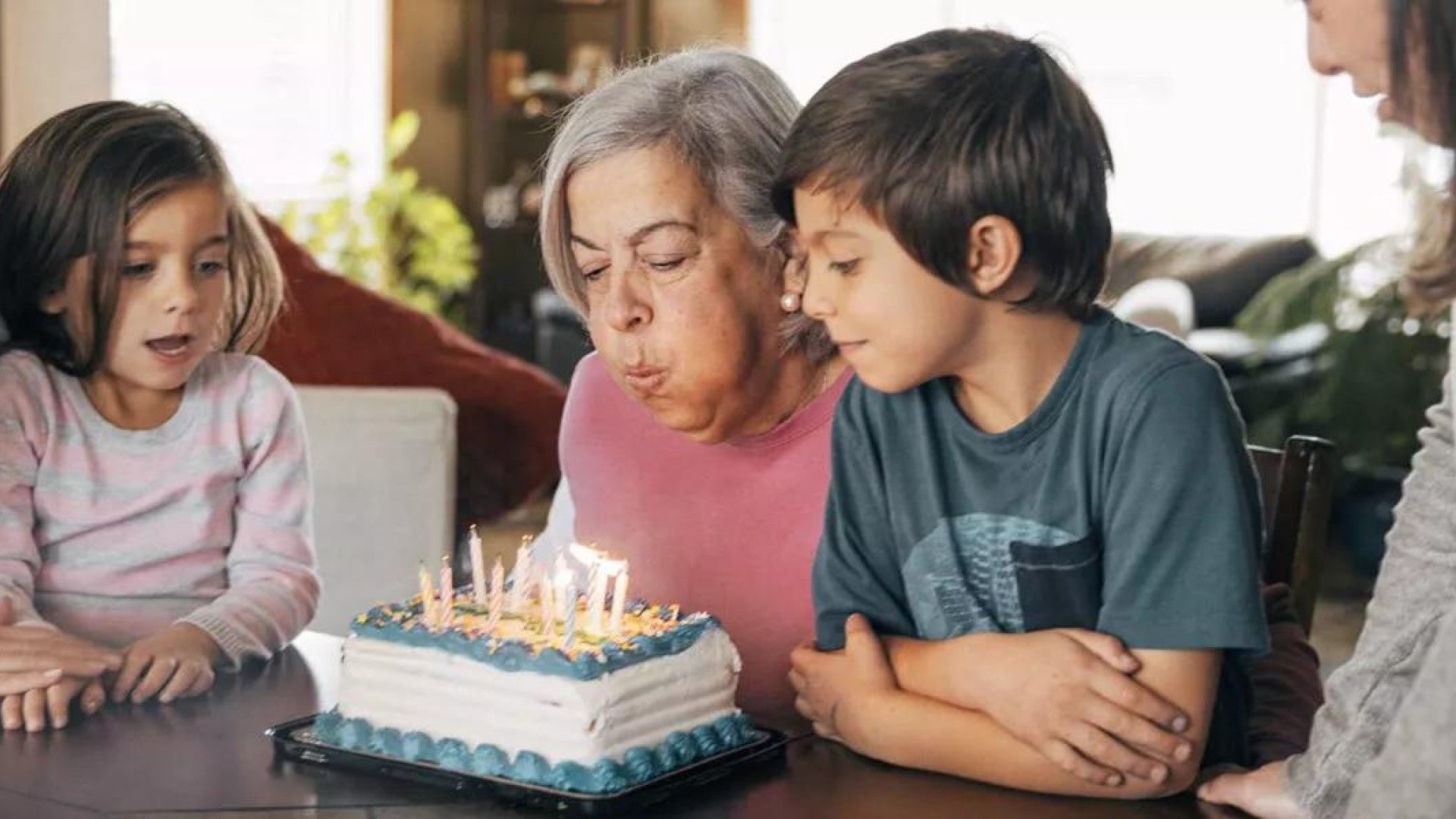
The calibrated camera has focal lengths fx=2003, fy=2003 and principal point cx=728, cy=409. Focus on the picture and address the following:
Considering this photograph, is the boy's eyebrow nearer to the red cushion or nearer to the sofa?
the sofa

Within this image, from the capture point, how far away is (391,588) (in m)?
2.79

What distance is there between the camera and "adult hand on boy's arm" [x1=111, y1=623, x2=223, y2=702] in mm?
1585

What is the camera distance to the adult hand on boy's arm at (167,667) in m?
1.58

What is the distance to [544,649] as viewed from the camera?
1.33 meters

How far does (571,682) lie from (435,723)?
0.39 ft

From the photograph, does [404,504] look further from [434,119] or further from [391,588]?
[434,119]

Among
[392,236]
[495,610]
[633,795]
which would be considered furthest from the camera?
[392,236]

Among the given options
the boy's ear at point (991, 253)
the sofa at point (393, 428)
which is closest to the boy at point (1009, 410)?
the boy's ear at point (991, 253)

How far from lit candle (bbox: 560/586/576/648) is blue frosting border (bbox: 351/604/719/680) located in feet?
0.06

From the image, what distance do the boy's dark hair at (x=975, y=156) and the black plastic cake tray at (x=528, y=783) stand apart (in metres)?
0.36

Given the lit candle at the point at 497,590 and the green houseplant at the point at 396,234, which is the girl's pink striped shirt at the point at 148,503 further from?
the green houseplant at the point at 396,234

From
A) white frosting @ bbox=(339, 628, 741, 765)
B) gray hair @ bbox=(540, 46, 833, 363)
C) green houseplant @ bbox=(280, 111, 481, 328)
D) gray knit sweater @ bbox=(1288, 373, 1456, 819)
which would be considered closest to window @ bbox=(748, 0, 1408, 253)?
green houseplant @ bbox=(280, 111, 481, 328)

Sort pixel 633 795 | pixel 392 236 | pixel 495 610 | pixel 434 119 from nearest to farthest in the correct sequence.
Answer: pixel 633 795
pixel 495 610
pixel 392 236
pixel 434 119

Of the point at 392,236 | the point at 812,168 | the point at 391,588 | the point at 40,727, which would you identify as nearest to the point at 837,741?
the point at 812,168
